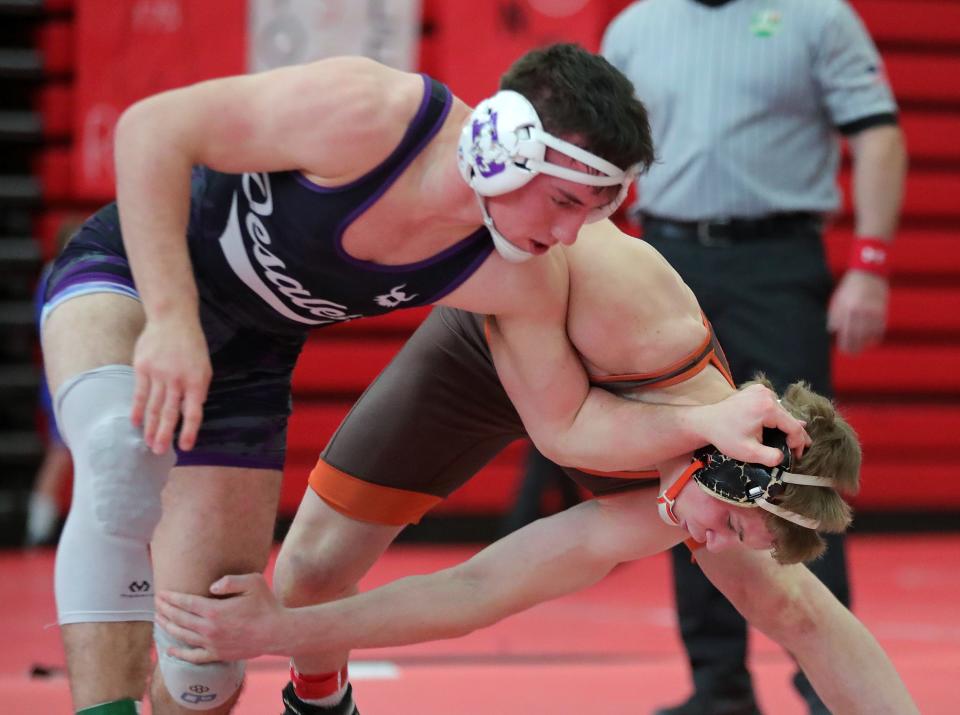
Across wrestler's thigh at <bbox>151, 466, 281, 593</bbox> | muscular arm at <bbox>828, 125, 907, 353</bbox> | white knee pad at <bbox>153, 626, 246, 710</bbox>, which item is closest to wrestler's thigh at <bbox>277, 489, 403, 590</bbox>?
wrestler's thigh at <bbox>151, 466, 281, 593</bbox>

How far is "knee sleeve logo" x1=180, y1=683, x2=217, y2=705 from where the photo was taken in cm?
262

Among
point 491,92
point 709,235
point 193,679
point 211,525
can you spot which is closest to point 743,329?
point 709,235

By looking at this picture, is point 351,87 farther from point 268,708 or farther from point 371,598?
point 268,708

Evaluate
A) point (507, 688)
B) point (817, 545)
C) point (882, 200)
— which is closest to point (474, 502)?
point (507, 688)

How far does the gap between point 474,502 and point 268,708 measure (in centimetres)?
310

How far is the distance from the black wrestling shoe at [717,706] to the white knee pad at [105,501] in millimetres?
1576

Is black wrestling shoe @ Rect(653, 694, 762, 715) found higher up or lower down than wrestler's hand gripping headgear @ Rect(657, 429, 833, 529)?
lower down

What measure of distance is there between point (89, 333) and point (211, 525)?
0.51 m

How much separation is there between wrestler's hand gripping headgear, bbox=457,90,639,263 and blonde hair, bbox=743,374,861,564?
57cm

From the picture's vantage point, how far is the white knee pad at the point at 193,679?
8.50 ft

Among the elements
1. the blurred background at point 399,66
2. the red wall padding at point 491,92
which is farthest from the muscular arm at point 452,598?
the red wall padding at point 491,92

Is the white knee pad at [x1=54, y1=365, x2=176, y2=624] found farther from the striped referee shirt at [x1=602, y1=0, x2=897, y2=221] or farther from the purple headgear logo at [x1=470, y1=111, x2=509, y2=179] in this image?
the striped referee shirt at [x1=602, y1=0, x2=897, y2=221]

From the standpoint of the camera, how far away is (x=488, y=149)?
2.13 metres

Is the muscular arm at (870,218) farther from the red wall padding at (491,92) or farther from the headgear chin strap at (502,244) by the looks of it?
the red wall padding at (491,92)
